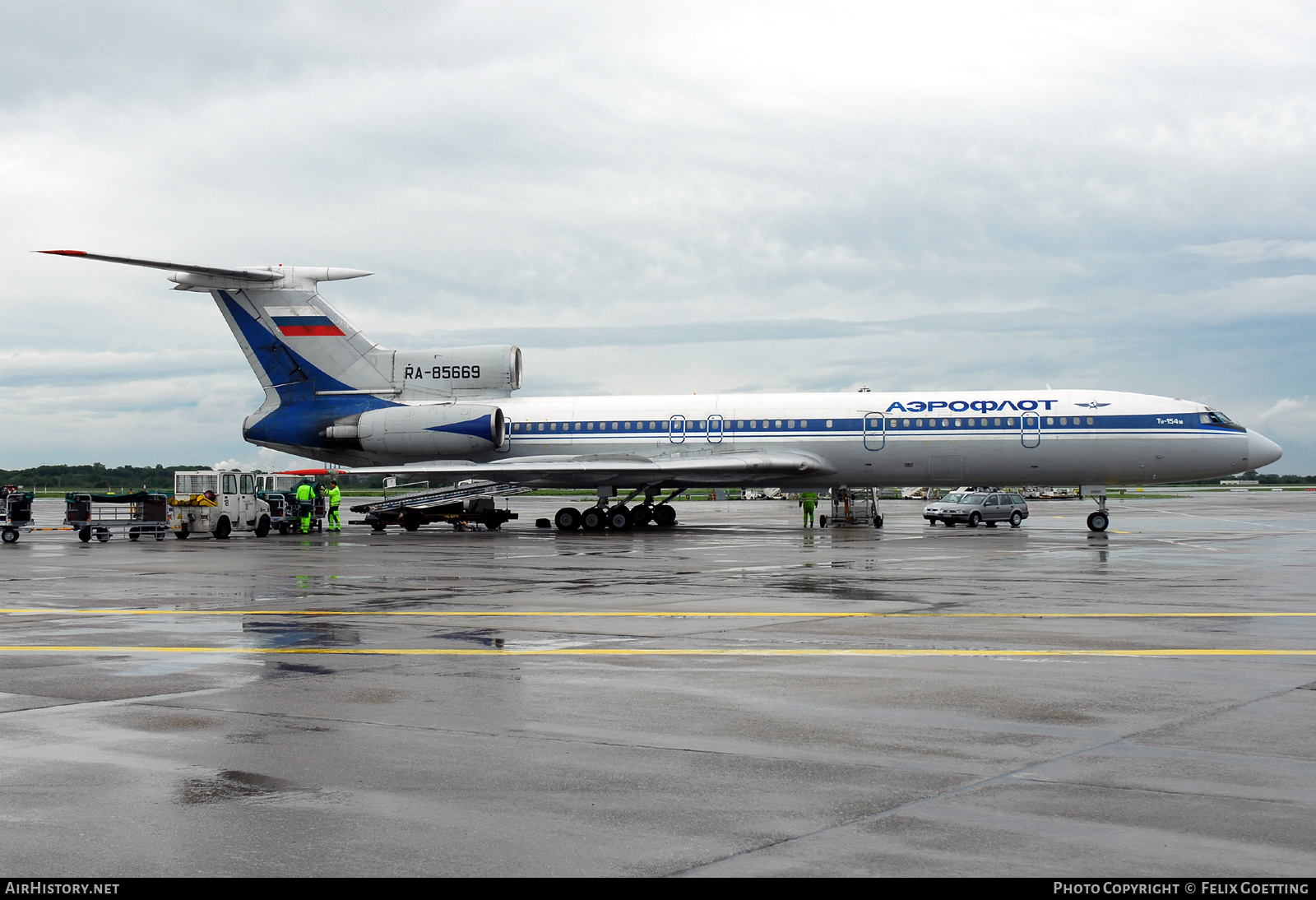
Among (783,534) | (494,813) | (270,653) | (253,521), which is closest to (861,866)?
(494,813)

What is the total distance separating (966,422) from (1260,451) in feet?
28.9

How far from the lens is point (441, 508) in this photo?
40.1 meters

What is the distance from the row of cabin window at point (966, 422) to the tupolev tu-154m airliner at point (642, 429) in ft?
0.17

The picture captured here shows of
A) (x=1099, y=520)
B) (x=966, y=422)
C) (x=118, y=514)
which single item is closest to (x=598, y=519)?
(x=966, y=422)

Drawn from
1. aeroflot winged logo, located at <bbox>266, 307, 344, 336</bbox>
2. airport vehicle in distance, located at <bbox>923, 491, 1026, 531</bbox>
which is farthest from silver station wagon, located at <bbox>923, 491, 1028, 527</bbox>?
aeroflot winged logo, located at <bbox>266, 307, 344, 336</bbox>

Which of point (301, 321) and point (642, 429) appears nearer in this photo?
point (642, 429)

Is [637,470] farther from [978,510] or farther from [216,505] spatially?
[978,510]

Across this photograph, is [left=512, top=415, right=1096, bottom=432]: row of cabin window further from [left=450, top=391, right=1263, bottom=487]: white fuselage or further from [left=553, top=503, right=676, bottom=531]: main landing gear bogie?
[left=553, top=503, right=676, bottom=531]: main landing gear bogie

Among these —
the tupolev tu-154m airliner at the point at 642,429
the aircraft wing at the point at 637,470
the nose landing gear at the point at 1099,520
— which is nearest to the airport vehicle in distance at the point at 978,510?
the tupolev tu-154m airliner at the point at 642,429

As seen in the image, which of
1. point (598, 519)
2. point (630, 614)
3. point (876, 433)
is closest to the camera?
point (630, 614)

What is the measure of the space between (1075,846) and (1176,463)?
107ft

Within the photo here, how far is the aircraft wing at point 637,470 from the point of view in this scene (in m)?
36.1

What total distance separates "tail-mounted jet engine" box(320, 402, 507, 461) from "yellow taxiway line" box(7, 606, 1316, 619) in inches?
930

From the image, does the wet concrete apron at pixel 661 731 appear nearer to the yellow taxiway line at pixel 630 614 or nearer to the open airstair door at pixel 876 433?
the yellow taxiway line at pixel 630 614
